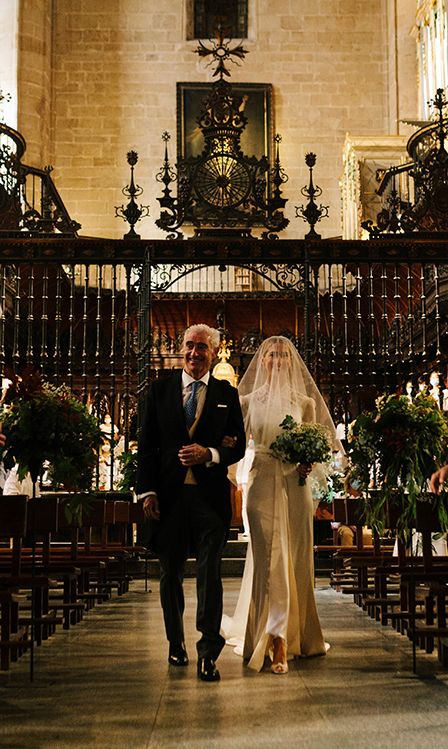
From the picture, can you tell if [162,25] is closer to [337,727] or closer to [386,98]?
[386,98]

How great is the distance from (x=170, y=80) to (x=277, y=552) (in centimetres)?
1758

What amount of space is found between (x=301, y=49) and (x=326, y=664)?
60.8ft

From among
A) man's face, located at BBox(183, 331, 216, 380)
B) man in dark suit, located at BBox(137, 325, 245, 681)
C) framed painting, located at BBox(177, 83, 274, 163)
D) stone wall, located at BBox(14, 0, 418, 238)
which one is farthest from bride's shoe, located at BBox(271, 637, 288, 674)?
framed painting, located at BBox(177, 83, 274, 163)

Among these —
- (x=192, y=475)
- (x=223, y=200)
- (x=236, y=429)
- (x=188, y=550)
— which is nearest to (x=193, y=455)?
(x=192, y=475)

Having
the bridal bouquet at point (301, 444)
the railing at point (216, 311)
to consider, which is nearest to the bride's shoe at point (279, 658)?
the bridal bouquet at point (301, 444)

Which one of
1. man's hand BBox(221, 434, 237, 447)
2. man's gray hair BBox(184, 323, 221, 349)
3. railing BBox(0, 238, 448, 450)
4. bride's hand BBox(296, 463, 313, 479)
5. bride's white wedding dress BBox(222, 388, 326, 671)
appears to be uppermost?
railing BBox(0, 238, 448, 450)

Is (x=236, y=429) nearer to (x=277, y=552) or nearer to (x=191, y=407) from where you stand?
(x=191, y=407)

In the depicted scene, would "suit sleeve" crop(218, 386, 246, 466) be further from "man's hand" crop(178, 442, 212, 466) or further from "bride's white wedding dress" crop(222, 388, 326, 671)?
"bride's white wedding dress" crop(222, 388, 326, 671)

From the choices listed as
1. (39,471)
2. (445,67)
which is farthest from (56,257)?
(445,67)

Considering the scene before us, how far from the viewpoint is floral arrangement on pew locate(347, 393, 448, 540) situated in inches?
232

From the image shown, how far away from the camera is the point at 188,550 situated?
5.48 m

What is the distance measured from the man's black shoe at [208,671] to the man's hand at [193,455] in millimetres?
966

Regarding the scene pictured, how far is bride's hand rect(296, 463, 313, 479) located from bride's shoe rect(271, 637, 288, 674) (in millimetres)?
921

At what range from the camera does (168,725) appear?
13.0 ft
